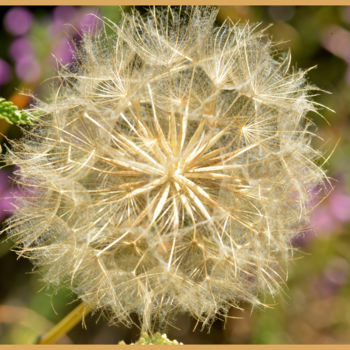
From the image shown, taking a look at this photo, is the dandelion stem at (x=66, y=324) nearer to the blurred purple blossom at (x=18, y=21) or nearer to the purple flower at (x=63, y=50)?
the purple flower at (x=63, y=50)

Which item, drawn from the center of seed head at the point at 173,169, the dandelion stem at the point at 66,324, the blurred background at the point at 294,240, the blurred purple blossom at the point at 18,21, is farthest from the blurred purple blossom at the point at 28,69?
the dandelion stem at the point at 66,324

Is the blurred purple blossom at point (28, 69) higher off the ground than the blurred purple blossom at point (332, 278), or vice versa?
the blurred purple blossom at point (28, 69)

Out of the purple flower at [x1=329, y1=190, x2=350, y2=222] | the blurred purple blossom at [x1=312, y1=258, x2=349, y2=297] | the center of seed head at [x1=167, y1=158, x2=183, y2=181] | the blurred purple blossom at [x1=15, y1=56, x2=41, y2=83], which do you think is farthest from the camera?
the blurred purple blossom at [x1=312, y1=258, x2=349, y2=297]

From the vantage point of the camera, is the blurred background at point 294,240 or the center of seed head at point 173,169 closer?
the center of seed head at point 173,169

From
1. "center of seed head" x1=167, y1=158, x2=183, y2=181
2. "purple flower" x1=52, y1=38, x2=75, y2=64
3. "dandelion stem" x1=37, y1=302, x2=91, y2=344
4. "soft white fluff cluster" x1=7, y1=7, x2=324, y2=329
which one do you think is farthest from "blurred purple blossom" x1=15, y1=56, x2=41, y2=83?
"dandelion stem" x1=37, y1=302, x2=91, y2=344

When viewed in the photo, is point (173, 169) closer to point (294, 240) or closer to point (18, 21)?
point (294, 240)

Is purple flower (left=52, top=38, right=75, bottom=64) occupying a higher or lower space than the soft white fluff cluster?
higher

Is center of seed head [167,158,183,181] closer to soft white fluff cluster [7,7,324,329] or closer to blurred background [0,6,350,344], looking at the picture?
Answer: soft white fluff cluster [7,7,324,329]
